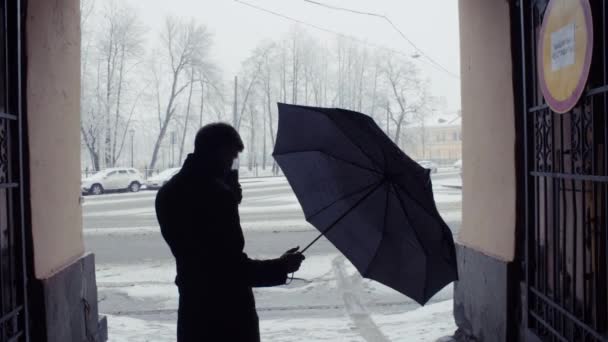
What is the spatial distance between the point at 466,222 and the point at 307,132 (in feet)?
9.18

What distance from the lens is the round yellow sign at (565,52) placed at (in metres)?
3.05

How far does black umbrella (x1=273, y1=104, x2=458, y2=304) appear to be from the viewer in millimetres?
2629

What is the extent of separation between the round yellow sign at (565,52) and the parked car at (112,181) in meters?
27.6

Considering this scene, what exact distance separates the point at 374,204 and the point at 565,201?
145 centimetres

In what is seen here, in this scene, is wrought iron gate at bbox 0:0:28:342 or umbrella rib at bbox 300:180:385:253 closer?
umbrella rib at bbox 300:180:385:253

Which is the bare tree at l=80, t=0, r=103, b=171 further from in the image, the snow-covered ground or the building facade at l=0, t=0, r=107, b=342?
the building facade at l=0, t=0, r=107, b=342

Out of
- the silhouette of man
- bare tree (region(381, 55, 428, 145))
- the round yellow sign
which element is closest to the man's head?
the silhouette of man

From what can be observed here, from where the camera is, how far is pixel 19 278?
3512mm

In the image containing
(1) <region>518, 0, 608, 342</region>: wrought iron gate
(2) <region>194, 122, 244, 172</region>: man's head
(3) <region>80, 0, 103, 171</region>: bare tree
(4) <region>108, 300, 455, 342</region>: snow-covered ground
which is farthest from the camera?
(3) <region>80, 0, 103, 171</region>: bare tree

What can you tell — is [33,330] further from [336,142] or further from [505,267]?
[505,267]

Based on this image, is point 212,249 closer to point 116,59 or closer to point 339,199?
point 339,199

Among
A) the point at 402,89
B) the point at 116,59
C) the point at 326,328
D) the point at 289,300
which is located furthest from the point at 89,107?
the point at 326,328

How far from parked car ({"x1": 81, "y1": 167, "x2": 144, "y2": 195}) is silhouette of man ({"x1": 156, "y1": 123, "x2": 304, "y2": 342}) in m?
27.7

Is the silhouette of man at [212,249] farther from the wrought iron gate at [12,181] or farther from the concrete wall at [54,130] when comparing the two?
the concrete wall at [54,130]
